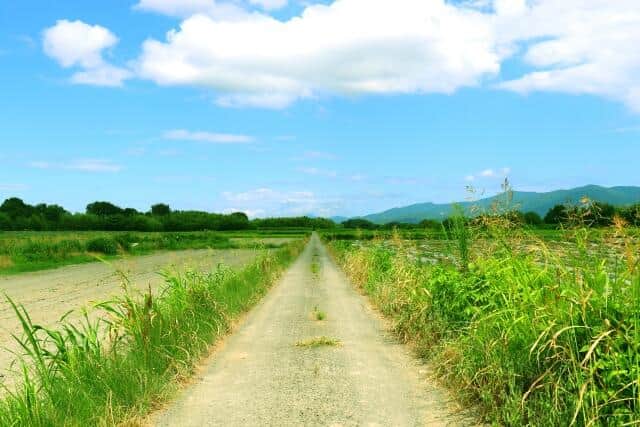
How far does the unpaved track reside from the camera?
215 inches

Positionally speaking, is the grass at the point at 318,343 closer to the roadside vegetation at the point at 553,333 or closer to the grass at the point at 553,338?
the roadside vegetation at the point at 553,333

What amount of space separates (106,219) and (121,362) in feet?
352

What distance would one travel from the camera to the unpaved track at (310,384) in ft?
17.9

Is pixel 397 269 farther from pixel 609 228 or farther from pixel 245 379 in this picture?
pixel 609 228

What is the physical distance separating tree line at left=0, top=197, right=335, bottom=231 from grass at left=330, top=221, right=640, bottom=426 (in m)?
102

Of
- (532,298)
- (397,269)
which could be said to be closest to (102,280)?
(397,269)

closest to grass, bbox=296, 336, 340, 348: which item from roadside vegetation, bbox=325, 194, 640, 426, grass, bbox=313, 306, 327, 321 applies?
roadside vegetation, bbox=325, 194, 640, 426

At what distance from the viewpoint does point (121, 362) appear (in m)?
5.89

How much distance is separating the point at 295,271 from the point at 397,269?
38.7 feet

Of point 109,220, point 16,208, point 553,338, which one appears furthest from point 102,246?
point 16,208

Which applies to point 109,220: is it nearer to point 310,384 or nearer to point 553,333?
point 310,384

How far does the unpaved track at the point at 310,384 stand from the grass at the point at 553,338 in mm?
552

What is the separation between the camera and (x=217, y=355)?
8.16 meters

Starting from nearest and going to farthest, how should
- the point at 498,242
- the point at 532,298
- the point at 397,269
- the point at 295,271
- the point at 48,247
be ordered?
the point at 532,298
the point at 498,242
the point at 397,269
the point at 295,271
the point at 48,247
